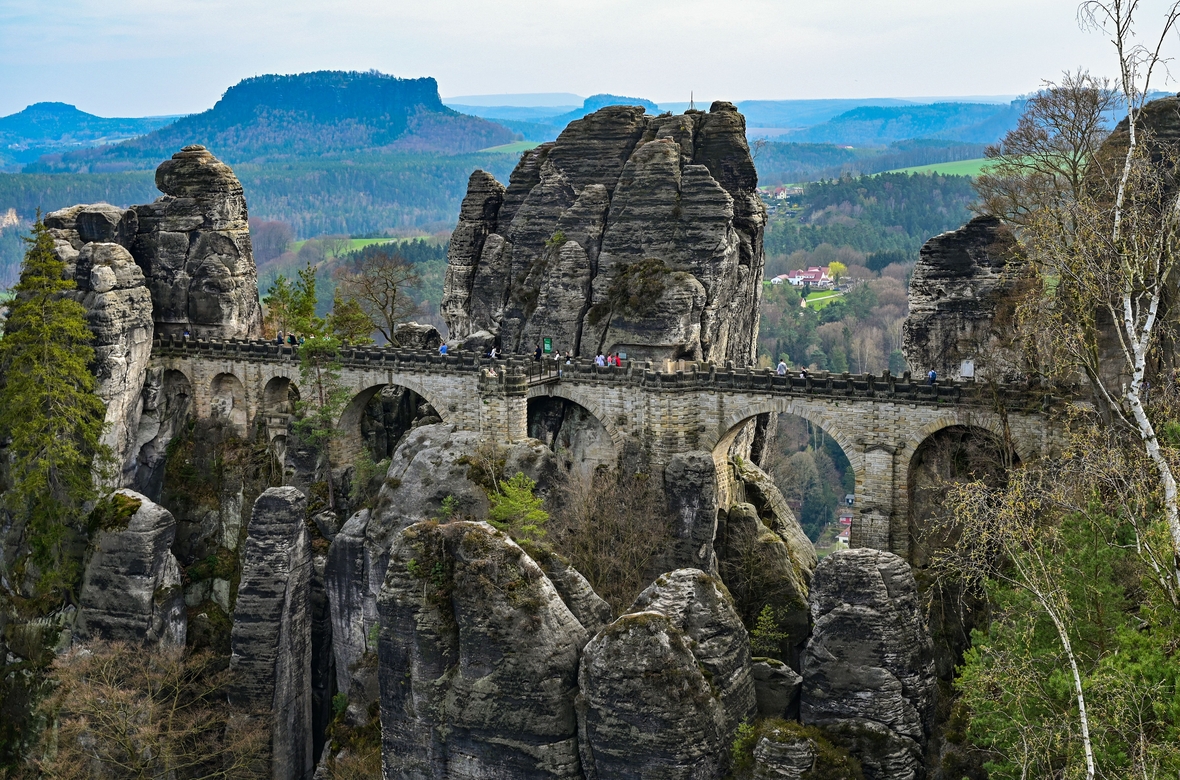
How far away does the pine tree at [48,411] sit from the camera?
5034 centimetres

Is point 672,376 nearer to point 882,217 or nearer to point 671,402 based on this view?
point 671,402

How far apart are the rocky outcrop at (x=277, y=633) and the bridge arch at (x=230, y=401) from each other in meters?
10.9

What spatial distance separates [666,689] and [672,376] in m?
19.3

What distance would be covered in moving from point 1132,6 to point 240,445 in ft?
137

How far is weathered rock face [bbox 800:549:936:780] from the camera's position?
29531mm

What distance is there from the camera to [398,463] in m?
49.2

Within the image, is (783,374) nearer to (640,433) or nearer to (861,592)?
(640,433)

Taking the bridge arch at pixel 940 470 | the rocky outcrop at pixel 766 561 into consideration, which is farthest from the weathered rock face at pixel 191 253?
the bridge arch at pixel 940 470

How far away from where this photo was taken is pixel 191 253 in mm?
59844

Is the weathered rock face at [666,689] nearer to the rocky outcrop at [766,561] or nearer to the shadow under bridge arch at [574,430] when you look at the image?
the rocky outcrop at [766,561]

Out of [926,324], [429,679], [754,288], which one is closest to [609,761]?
[429,679]

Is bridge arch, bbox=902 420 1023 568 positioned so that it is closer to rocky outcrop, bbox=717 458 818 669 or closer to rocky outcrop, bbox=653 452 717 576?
rocky outcrop, bbox=717 458 818 669

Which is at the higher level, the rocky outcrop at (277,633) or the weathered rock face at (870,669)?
the weathered rock face at (870,669)

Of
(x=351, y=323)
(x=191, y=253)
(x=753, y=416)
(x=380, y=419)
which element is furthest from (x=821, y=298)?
(x=753, y=416)
